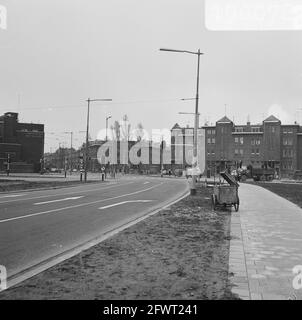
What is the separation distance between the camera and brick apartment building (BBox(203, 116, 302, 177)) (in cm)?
10625

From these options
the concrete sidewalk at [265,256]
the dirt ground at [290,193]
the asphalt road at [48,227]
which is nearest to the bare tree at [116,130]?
the dirt ground at [290,193]

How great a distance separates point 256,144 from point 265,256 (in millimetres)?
103634

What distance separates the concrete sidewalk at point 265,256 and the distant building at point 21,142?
270 ft

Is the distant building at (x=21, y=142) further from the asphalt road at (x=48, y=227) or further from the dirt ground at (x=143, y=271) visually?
the dirt ground at (x=143, y=271)

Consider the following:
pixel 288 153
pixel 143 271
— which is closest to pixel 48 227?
pixel 143 271

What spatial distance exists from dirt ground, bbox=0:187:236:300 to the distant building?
8412 centimetres

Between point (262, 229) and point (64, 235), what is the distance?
15.8ft

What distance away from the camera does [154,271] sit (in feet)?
21.4

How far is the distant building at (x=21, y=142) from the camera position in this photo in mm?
92188

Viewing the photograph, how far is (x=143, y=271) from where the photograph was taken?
6523mm

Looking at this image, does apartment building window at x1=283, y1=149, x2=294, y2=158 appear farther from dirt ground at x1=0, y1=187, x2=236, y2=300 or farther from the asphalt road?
dirt ground at x1=0, y1=187, x2=236, y2=300

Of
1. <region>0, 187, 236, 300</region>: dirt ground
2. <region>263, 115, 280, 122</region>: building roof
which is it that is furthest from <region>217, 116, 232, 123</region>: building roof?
<region>0, 187, 236, 300</region>: dirt ground
